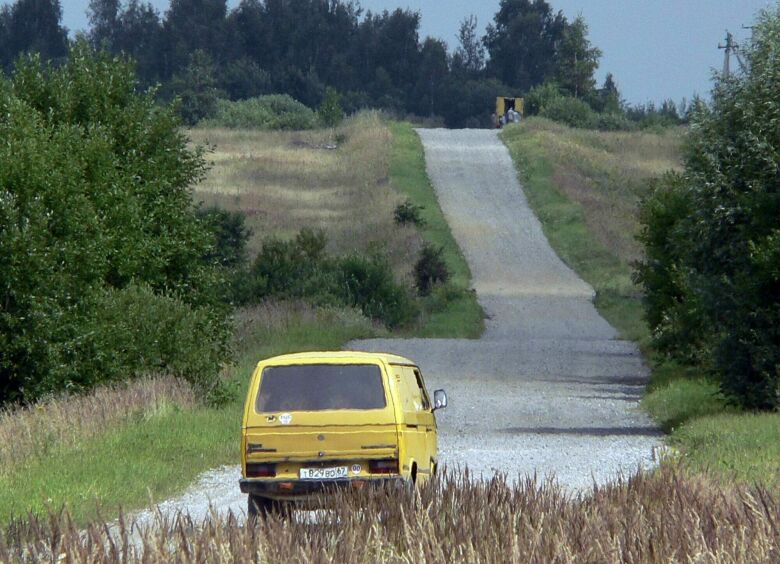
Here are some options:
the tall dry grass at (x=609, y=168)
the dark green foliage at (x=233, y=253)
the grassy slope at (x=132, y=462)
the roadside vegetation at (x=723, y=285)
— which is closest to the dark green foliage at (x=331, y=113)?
the tall dry grass at (x=609, y=168)

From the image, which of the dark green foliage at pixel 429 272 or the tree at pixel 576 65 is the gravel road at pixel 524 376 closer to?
the dark green foliage at pixel 429 272

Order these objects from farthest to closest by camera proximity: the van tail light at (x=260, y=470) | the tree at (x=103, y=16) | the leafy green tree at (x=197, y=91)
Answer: the tree at (x=103, y=16)
the leafy green tree at (x=197, y=91)
the van tail light at (x=260, y=470)

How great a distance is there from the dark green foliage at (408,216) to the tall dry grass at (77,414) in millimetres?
37535

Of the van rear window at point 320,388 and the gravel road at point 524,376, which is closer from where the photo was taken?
the van rear window at point 320,388

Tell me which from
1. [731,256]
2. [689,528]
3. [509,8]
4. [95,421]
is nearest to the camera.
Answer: [689,528]

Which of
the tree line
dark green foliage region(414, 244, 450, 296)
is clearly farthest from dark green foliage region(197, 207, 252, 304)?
the tree line

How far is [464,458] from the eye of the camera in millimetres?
17766

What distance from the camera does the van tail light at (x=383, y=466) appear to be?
11695mm

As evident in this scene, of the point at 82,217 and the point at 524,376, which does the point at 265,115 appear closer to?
the point at 524,376

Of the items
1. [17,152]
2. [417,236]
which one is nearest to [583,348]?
[17,152]

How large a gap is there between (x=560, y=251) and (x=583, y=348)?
74.1 ft

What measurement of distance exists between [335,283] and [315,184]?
33.7m

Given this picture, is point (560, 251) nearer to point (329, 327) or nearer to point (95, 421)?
point (329, 327)

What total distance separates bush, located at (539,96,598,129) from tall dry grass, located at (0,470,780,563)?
88.1 meters
